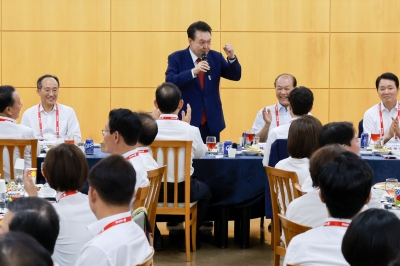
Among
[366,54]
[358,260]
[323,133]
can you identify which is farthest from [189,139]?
[366,54]

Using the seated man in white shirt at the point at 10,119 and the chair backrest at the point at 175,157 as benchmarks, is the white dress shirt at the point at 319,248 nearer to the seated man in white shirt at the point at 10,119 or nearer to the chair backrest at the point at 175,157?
the chair backrest at the point at 175,157

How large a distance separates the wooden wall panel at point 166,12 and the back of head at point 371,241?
6.56 metres

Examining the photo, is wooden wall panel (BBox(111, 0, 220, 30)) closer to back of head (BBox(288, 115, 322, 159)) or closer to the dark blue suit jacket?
the dark blue suit jacket

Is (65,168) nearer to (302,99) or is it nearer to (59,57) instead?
(302,99)

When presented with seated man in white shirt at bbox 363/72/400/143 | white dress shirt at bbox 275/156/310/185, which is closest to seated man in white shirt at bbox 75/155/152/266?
white dress shirt at bbox 275/156/310/185

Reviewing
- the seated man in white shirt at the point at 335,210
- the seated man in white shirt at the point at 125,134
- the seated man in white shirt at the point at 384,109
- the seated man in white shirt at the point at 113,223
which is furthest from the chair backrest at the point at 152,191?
the seated man in white shirt at the point at 384,109

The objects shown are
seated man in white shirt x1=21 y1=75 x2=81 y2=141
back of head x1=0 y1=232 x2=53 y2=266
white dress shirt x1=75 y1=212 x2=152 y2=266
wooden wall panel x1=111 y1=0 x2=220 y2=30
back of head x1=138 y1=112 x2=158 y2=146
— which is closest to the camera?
back of head x1=0 y1=232 x2=53 y2=266

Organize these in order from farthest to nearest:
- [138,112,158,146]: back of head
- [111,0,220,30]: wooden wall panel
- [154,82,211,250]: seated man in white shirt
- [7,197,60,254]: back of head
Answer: [111,0,220,30]: wooden wall panel, [154,82,211,250]: seated man in white shirt, [138,112,158,146]: back of head, [7,197,60,254]: back of head

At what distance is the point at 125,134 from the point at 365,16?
5119 millimetres

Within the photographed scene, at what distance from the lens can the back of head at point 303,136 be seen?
152 inches

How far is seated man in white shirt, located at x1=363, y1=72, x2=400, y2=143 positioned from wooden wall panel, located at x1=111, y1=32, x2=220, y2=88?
94.7 inches

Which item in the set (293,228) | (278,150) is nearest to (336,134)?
(278,150)

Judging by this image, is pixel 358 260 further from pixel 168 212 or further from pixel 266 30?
pixel 266 30

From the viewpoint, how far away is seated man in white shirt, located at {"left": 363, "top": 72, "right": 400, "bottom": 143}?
20.6 ft
